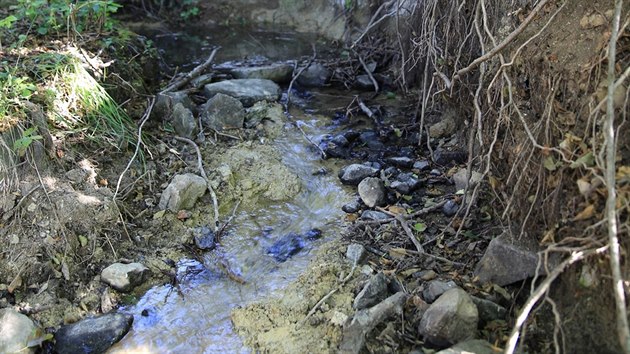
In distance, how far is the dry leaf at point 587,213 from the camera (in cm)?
265

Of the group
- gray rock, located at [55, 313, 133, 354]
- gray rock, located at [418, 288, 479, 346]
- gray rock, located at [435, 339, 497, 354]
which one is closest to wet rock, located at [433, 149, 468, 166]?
gray rock, located at [418, 288, 479, 346]

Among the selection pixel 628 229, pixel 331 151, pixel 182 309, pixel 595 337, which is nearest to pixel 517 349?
pixel 595 337

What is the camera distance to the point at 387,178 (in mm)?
4449

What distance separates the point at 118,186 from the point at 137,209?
21 cm

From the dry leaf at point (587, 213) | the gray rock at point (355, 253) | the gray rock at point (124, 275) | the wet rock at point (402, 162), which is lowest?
the gray rock at point (124, 275)

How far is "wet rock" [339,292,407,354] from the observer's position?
9.89 feet

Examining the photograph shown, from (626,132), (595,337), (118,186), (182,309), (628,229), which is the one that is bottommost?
(182,309)

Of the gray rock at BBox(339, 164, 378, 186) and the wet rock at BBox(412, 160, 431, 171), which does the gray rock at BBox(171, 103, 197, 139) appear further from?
the wet rock at BBox(412, 160, 431, 171)

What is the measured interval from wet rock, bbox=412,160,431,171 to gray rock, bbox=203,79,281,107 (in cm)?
173

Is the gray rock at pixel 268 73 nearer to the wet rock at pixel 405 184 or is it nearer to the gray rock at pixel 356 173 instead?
the gray rock at pixel 356 173

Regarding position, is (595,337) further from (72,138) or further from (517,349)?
(72,138)

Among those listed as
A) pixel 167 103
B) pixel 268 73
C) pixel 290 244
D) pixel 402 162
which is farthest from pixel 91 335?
pixel 268 73

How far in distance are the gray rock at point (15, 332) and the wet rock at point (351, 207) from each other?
2086 mm

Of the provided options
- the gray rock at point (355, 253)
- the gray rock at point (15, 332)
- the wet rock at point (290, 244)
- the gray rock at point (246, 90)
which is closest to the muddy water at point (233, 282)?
the wet rock at point (290, 244)
